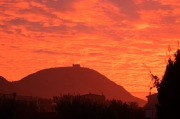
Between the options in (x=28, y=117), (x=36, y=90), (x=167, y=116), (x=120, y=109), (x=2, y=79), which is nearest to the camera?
(x=167, y=116)

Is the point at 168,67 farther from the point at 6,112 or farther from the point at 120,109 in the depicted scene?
the point at 120,109

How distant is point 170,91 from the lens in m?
25.1

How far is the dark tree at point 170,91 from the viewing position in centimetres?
2469

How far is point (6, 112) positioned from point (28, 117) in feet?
79.3

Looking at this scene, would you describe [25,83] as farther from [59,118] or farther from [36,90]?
[59,118]

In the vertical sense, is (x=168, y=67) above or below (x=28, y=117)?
above

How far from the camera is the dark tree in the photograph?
24688 mm

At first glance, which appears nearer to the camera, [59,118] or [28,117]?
[59,118]

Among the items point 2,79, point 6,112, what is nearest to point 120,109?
point 6,112

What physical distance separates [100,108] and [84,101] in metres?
1.73

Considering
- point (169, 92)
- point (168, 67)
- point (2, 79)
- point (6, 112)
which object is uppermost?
point (2, 79)

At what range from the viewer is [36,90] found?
191 meters

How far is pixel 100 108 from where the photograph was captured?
3772cm

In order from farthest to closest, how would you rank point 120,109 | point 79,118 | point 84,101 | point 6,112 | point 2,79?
point 2,79 < point 120,109 < point 84,101 < point 79,118 < point 6,112
